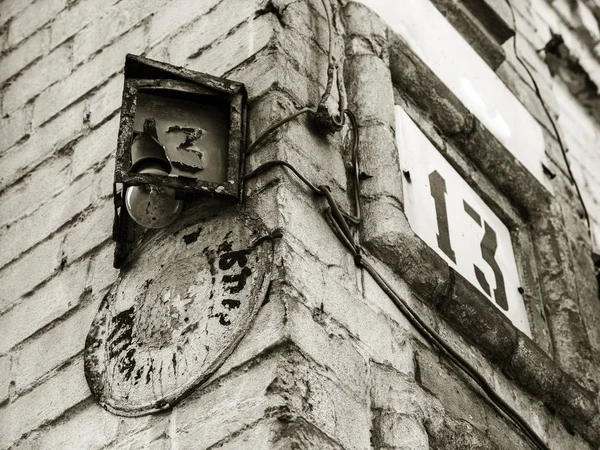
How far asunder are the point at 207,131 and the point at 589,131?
3377 millimetres

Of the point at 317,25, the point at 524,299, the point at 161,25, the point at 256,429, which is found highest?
the point at 161,25

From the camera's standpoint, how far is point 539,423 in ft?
10.8

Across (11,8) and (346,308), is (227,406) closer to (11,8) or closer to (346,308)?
(346,308)

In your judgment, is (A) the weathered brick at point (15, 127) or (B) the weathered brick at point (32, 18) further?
(B) the weathered brick at point (32, 18)

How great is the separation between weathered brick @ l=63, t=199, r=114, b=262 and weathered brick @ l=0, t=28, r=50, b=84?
0.95m

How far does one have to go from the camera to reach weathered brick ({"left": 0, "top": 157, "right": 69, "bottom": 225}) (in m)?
3.40

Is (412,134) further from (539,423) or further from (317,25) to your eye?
(539,423)

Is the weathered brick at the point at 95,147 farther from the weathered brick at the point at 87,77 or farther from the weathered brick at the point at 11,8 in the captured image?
the weathered brick at the point at 11,8

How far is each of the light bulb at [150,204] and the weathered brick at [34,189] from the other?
0.71 metres

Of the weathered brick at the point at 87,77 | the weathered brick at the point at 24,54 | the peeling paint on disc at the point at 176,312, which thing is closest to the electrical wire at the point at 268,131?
the peeling paint on disc at the point at 176,312

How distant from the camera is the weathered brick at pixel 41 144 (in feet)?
11.5

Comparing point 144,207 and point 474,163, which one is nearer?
point 144,207

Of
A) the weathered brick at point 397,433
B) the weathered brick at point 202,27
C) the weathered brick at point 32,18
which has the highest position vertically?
the weathered brick at point 32,18

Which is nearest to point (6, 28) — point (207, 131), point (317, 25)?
point (317, 25)
